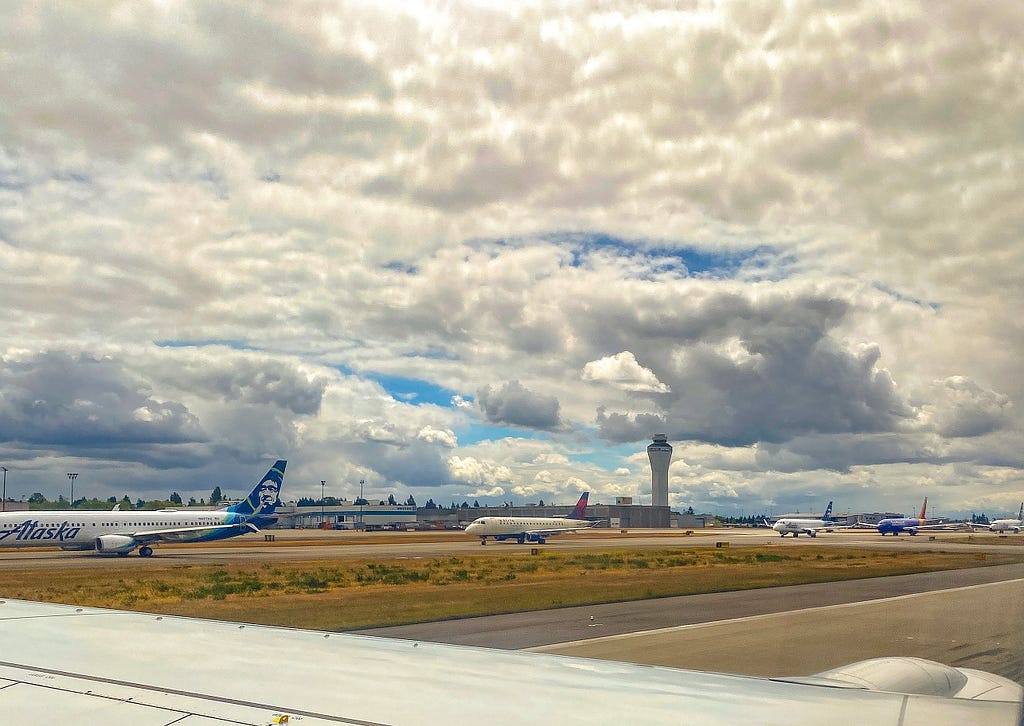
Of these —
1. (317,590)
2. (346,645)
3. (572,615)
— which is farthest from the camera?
(317,590)

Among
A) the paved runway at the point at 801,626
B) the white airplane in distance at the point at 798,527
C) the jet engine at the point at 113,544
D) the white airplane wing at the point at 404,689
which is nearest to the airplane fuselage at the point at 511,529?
the jet engine at the point at 113,544

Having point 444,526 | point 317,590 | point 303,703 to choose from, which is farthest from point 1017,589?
point 444,526

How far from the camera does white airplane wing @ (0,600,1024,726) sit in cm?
321

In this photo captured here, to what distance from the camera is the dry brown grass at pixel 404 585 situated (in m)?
14.3

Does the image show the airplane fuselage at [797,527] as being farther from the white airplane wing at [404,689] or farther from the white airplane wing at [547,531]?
the white airplane wing at [404,689]

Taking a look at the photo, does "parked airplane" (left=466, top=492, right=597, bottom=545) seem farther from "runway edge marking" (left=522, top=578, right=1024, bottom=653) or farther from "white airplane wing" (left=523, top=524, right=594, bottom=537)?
"runway edge marking" (left=522, top=578, right=1024, bottom=653)

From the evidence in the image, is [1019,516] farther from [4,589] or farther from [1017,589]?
[4,589]

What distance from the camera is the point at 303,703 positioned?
140 inches

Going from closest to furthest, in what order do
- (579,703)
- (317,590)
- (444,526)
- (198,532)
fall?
(579,703) → (317,590) → (198,532) → (444,526)

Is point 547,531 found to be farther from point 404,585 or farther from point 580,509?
point 404,585

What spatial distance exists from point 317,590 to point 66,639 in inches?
794

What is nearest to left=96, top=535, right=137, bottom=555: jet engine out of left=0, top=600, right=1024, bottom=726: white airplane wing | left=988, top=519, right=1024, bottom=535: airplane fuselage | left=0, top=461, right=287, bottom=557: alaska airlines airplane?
left=0, top=461, right=287, bottom=557: alaska airlines airplane

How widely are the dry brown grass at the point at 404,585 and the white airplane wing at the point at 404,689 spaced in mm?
4844

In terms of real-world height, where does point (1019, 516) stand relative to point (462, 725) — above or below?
above
